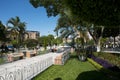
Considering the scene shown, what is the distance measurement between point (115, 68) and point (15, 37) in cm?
5664

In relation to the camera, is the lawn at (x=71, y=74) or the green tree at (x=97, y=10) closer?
the green tree at (x=97, y=10)

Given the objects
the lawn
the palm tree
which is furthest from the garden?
the palm tree

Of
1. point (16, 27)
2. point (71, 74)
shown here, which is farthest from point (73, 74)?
point (16, 27)

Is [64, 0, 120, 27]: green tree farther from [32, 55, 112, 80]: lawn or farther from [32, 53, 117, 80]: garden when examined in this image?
[32, 55, 112, 80]: lawn

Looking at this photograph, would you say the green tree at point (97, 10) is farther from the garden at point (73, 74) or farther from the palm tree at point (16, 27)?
the palm tree at point (16, 27)

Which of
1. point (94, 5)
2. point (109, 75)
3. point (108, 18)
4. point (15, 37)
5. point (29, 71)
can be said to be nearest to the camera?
point (94, 5)

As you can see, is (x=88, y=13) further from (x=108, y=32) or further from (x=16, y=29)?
(x=16, y=29)

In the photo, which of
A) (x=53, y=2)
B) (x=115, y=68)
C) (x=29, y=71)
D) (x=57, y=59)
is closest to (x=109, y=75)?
(x=115, y=68)

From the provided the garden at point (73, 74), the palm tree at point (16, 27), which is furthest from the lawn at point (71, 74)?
the palm tree at point (16, 27)

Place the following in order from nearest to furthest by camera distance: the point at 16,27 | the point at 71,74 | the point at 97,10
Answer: the point at 97,10
the point at 71,74
the point at 16,27

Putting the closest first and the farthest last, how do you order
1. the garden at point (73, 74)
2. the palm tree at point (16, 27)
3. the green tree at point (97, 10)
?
the green tree at point (97, 10), the garden at point (73, 74), the palm tree at point (16, 27)

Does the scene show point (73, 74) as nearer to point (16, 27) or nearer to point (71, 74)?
point (71, 74)

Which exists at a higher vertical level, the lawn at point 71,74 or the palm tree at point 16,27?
the palm tree at point 16,27

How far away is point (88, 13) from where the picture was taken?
8.09 meters
